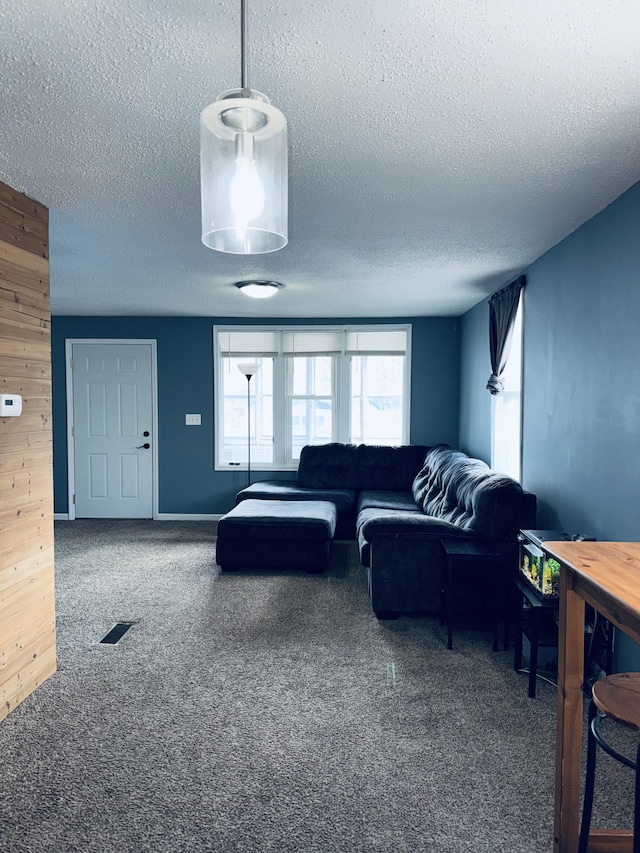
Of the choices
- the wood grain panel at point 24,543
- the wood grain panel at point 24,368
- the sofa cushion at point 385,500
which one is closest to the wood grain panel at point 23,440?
the wood grain panel at point 24,368

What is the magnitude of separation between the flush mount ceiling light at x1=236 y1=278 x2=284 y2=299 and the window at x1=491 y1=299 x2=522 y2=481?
6.45 feet

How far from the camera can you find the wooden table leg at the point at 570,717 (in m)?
1.58

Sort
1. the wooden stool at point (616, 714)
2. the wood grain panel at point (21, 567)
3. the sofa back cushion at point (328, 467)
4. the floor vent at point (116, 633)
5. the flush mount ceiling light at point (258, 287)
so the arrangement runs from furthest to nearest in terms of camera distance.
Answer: the sofa back cushion at point (328, 467)
the flush mount ceiling light at point (258, 287)
the floor vent at point (116, 633)
the wood grain panel at point (21, 567)
the wooden stool at point (616, 714)

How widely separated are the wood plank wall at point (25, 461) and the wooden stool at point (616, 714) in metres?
2.34

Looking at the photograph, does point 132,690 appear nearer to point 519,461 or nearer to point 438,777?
point 438,777

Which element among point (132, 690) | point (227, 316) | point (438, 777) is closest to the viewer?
point (438, 777)

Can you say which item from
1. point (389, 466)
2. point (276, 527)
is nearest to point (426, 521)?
point (276, 527)

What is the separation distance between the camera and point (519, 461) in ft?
13.4

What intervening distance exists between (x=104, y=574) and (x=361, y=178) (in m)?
3.64

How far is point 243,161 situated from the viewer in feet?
3.71

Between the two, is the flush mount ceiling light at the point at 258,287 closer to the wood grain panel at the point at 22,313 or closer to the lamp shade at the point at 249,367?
the lamp shade at the point at 249,367

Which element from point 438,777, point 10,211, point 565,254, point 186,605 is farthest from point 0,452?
point 565,254

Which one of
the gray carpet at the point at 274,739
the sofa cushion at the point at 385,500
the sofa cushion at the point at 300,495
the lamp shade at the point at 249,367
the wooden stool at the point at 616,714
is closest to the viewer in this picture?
the wooden stool at the point at 616,714

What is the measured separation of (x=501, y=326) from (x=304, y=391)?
2709 mm
